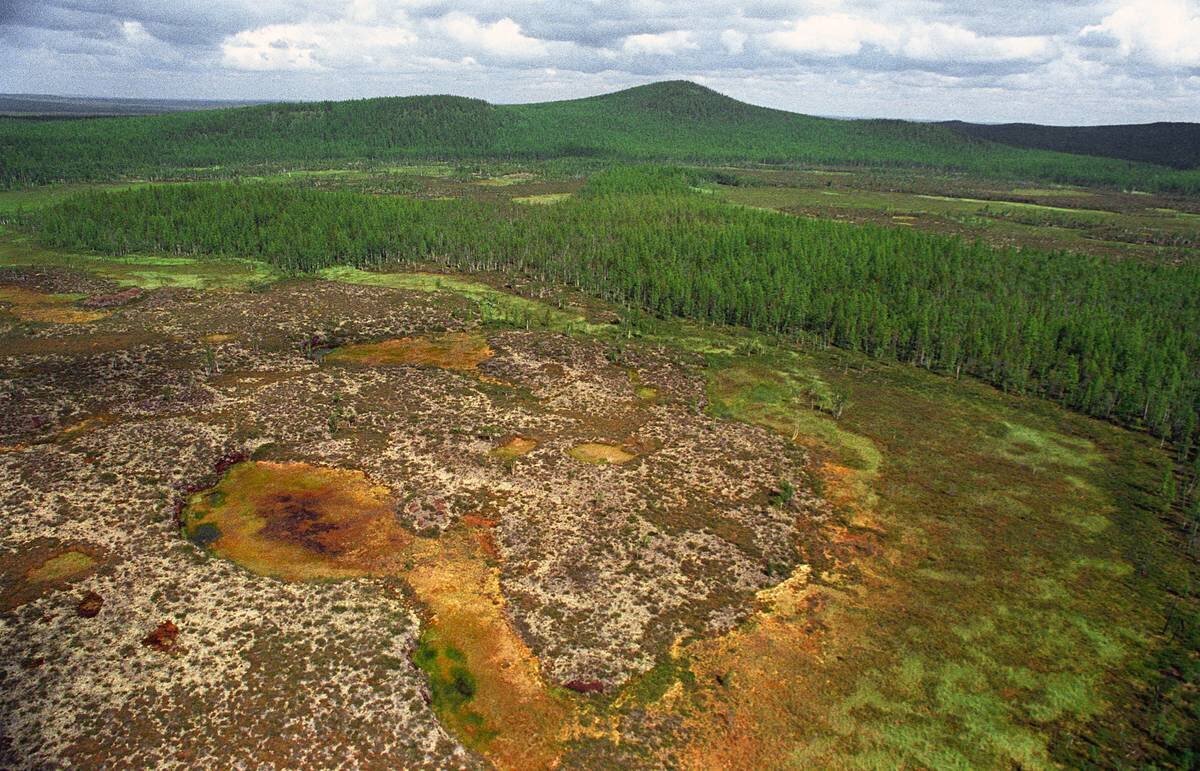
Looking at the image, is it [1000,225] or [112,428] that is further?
[1000,225]

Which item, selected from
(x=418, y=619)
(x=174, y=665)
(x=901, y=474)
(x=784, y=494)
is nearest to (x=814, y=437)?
(x=901, y=474)

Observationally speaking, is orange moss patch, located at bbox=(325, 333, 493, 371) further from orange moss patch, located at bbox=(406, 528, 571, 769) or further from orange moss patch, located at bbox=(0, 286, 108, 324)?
orange moss patch, located at bbox=(0, 286, 108, 324)

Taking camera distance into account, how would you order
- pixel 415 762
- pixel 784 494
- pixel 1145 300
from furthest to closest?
pixel 1145 300
pixel 784 494
pixel 415 762

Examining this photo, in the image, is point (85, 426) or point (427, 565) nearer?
point (427, 565)

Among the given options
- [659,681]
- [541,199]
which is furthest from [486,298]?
[541,199]

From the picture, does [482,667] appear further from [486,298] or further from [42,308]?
[42,308]

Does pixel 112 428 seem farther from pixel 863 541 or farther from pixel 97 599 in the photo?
pixel 863 541
